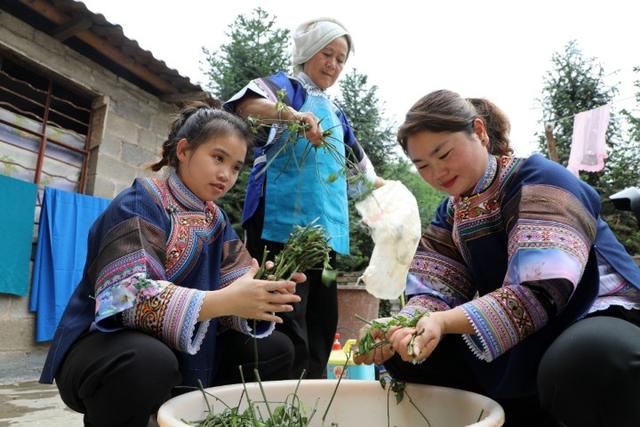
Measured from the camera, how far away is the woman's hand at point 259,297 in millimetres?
1183

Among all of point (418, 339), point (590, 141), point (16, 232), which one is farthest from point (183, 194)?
point (590, 141)

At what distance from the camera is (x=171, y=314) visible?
1287 mm

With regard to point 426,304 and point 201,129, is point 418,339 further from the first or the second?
point 201,129

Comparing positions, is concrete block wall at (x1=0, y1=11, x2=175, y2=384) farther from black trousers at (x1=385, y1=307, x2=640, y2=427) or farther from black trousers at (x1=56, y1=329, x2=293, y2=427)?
black trousers at (x1=385, y1=307, x2=640, y2=427)

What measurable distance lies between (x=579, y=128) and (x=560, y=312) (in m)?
6.08

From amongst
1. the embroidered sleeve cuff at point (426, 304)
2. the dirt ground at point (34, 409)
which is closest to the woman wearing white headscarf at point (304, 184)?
the embroidered sleeve cuff at point (426, 304)

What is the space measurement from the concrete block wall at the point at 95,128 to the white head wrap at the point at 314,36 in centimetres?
294

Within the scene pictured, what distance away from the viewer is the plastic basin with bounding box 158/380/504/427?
3.89 feet

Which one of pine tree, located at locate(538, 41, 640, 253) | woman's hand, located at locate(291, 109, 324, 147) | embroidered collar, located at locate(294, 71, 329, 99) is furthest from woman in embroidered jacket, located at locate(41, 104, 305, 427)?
pine tree, located at locate(538, 41, 640, 253)

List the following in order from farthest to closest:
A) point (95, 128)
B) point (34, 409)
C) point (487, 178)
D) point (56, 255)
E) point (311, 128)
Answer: point (95, 128)
point (56, 255)
point (34, 409)
point (311, 128)
point (487, 178)

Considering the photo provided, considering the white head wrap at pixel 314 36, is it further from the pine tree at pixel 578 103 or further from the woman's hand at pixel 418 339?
the pine tree at pixel 578 103

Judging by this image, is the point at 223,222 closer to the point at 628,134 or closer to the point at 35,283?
the point at 35,283

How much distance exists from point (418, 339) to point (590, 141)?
6.43m

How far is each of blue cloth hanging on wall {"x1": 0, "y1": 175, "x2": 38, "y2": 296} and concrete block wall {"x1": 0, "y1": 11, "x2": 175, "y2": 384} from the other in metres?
0.15
